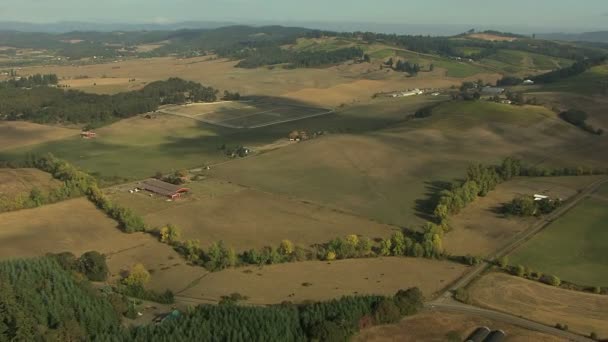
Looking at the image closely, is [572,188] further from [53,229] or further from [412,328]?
[53,229]

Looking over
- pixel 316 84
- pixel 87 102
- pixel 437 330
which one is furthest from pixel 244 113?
pixel 437 330

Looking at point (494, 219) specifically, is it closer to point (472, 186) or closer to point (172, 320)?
point (472, 186)

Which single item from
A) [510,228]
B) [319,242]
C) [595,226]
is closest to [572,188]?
[595,226]

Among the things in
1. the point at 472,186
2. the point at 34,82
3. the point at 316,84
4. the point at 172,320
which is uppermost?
the point at 316,84

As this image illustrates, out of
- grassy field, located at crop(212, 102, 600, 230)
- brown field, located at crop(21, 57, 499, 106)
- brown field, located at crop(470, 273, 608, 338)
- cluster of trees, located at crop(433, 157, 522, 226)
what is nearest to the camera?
brown field, located at crop(470, 273, 608, 338)

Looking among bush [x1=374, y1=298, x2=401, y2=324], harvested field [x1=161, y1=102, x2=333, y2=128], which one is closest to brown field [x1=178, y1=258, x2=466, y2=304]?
bush [x1=374, y1=298, x2=401, y2=324]

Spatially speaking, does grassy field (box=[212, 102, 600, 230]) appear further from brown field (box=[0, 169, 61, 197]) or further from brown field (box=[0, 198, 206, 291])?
brown field (box=[0, 169, 61, 197])
